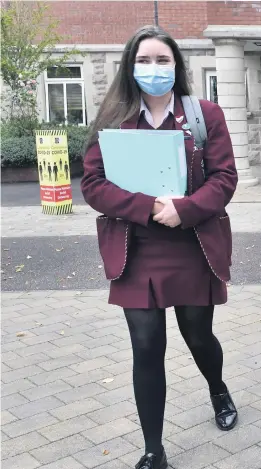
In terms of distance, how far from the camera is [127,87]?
314 cm

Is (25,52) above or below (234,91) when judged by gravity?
above

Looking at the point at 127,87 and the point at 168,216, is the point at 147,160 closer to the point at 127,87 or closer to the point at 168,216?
the point at 168,216

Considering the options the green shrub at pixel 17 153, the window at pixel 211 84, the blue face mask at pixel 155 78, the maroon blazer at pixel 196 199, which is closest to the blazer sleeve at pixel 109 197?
the maroon blazer at pixel 196 199

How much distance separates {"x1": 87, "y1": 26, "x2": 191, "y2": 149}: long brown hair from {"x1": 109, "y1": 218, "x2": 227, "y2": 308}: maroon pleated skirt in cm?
50

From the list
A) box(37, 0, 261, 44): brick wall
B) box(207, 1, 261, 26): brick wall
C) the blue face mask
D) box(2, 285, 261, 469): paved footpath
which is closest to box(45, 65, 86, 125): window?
box(37, 0, 261, 44): brick wall

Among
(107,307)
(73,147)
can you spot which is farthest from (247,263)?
(73,147)

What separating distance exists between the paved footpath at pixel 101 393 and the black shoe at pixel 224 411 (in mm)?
46

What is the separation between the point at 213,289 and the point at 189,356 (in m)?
1.58

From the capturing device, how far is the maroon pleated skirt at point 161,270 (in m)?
2.99

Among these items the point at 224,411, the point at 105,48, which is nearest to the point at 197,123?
the point at 224,411

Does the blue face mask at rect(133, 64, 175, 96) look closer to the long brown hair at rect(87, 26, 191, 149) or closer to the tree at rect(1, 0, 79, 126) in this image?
the long brown hair at rect(87, 26, 191, 149)

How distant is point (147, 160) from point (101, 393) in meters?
1.73

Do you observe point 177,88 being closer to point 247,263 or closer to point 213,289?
point 213,289

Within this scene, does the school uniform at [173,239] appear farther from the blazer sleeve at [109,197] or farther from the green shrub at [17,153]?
the green shrub at [17,153]
